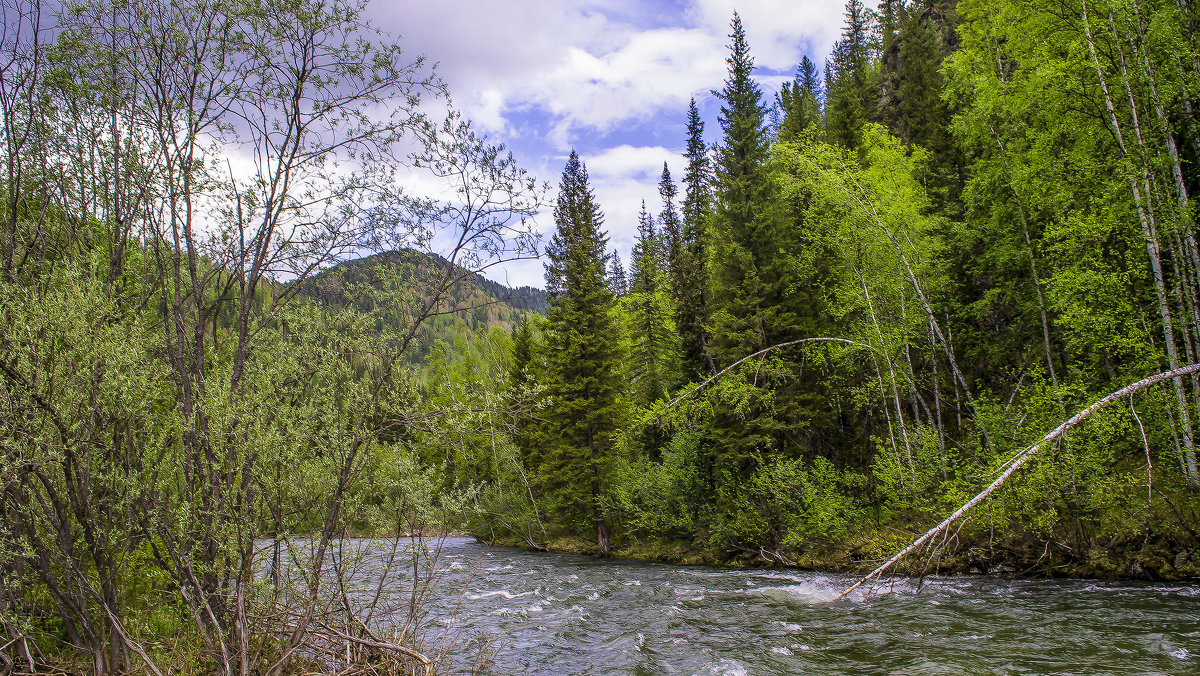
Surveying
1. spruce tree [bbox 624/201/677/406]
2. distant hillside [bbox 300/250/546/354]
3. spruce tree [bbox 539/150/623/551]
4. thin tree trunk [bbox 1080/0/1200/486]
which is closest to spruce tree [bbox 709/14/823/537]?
spruce tree [bbox 539/150/623/551]

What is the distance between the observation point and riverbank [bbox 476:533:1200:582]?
12.1 meters

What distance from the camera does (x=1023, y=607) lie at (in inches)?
450

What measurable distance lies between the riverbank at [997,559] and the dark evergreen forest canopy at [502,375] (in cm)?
9

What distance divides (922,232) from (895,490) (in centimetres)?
Answer: 807

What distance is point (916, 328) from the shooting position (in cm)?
1973

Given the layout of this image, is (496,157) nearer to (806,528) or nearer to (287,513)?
(287,513)

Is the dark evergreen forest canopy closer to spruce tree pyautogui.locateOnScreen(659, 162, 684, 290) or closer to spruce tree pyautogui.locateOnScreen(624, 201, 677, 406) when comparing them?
spruce tree pyautogui.locateOnScreen(659, 162, 684, 290)

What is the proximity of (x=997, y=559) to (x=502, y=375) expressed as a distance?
12.7 meters

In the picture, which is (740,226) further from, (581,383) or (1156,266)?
(1156,266)

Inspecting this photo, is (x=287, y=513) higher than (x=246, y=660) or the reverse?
higher

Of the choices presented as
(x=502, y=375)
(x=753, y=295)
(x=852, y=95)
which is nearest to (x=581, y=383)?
(x=753, y=295)

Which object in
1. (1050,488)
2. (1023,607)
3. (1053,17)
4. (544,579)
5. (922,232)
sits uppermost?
(1053,17)

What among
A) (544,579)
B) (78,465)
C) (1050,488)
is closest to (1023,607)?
(1050,488)

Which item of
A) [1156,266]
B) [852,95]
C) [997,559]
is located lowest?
[997,559]
